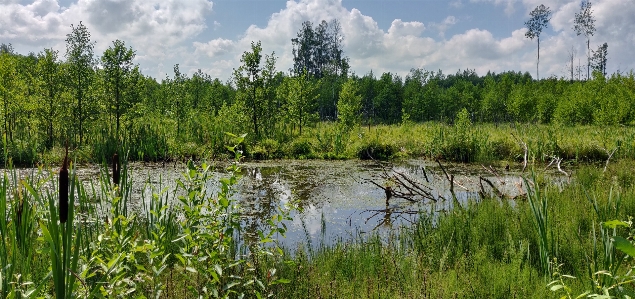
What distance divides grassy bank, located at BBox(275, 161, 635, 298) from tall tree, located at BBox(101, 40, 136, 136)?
39.5 feet

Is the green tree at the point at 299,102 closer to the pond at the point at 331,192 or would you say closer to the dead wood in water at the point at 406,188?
the pond at the point at 331,192

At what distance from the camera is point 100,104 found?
14.1 meters

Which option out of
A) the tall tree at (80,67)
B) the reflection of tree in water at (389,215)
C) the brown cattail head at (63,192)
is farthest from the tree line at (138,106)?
the brown cattail head at (63,192)

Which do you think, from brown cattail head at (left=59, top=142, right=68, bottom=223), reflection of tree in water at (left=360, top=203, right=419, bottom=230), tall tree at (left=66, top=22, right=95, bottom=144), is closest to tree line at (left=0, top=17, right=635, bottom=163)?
tall tree at (left=66, top=22, right=95, bottom=144)

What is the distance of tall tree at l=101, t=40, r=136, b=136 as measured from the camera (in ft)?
46.1

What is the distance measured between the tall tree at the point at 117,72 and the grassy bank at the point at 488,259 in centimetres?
1203

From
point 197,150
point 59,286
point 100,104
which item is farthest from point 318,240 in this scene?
point 100,104

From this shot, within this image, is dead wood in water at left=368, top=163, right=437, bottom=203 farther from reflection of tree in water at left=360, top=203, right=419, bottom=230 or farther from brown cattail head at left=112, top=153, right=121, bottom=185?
brown cattail head at left=112, top=153, right=121, bottom=185

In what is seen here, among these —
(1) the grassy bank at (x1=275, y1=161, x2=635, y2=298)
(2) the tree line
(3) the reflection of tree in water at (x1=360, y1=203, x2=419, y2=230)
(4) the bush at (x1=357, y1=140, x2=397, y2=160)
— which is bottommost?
(3) the reflection of tree in water at (x1=360, y1=203, x2=419, y2=230)

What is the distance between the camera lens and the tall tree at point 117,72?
14.1m

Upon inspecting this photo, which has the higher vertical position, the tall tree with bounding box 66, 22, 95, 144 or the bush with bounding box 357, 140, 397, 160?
the tall tree with bounding box 66, 22, 95, 144

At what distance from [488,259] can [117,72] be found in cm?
1363

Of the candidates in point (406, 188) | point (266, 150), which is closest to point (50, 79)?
point (266, 150)

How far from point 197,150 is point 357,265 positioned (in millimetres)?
11874
